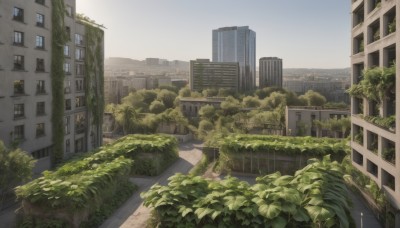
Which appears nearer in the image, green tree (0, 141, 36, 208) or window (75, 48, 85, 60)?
green tree (0, 141, 36, 208)

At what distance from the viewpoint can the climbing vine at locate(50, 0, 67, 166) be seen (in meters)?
39.1

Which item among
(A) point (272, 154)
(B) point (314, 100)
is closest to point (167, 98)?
(B) point (314, 100)

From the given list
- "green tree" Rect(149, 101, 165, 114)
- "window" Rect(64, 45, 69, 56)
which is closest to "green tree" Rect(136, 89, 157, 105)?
"green tree" Rect(149, 101, 165, 114)

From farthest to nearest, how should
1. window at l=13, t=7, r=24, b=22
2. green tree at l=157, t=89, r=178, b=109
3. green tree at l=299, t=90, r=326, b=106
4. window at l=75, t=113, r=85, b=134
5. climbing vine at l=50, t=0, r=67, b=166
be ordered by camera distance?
green tree at l=157, t=89, r=178, b=109 → green tree at l=299, t=90, r=326, b=106 → window at l=75, t=113, r=85, b=134 → climbing vine at l=50, t=0, r=67, b=166 → window at l=13, t=7, r=24, b=22

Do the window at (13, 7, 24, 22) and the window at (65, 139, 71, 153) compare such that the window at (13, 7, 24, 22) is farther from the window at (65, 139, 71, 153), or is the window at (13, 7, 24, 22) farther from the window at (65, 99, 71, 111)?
the window at (65, 139, 71, 153)

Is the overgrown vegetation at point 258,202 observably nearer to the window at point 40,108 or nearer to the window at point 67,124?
the window at point 40,108

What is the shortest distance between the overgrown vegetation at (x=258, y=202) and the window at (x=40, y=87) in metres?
24.8

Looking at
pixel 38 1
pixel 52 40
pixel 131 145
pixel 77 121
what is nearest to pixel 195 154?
pixel 131 145

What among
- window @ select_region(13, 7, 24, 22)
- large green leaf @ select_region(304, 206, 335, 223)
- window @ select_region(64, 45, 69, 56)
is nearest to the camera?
large green leaf @ select_region(304, 206, 335, 223)

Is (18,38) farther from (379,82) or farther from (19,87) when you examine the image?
(379,82)

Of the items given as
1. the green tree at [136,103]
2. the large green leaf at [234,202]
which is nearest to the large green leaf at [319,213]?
the large green leaf at [234,202]

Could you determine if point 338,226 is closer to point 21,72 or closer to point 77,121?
point 21,72

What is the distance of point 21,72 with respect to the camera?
111ft

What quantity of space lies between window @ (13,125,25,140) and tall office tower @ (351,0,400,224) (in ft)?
100
